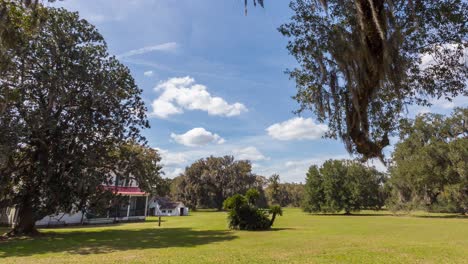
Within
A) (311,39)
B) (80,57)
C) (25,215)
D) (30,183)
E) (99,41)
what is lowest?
(25,215)

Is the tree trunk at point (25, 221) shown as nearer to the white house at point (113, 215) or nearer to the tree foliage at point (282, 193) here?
the white house at point (113, 215)

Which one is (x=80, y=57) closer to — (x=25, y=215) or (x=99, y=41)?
(x=99, y=41)

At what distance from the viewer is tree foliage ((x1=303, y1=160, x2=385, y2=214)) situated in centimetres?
4559

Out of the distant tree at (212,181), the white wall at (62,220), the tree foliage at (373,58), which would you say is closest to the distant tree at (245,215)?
the white wall at (62,220)

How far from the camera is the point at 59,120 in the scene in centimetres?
1684

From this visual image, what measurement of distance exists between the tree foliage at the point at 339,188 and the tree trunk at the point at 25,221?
39.2 m

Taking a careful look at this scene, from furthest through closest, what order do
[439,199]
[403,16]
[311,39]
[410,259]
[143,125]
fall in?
[439,199] < [143,125] < [410,259] < [311,39] < [403,16]

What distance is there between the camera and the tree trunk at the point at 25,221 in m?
16.5

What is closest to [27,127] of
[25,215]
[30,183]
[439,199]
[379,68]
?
[30,183]

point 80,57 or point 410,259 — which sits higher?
point 80,57

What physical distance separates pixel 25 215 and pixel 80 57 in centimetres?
950

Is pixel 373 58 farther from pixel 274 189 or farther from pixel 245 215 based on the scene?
pixel 274 189

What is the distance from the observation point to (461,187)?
33.6 meters

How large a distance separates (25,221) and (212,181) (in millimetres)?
46315
